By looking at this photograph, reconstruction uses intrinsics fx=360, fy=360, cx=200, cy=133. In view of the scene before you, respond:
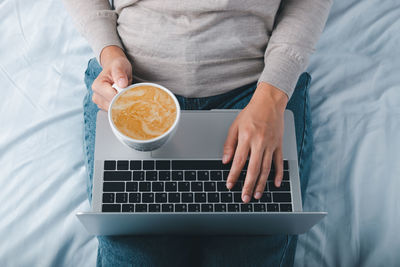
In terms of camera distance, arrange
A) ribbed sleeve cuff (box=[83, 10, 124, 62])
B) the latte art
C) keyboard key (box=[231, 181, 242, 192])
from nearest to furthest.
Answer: the latte art
keyboard key (box=[231, 181, 242, 192])
ribbed sleeve cuff (box=[83, 10, 124, 62])

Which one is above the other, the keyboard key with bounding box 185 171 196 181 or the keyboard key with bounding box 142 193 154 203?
the keyboard key with bounding box 185 171 196 181

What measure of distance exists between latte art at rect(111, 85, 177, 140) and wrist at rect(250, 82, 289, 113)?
24 cm

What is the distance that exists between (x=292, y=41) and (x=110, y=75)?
0.45 metres

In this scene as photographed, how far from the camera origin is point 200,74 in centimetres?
90

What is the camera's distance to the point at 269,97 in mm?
844

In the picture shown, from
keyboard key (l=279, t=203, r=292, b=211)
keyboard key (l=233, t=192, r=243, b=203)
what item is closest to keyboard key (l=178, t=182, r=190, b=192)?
keyboard key (l=233, t=192, r=243, b=203)

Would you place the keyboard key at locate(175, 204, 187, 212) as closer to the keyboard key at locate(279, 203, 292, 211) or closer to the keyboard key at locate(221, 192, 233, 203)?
the keyboard key at locate(221, 192, 233, 203)

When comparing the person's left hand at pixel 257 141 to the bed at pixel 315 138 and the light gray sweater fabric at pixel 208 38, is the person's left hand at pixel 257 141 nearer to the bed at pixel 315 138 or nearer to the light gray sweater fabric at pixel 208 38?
the light gray sweater fabric at pixel 208 38

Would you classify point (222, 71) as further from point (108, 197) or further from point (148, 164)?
point (108, 197)

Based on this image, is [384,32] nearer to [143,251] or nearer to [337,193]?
[337,193]

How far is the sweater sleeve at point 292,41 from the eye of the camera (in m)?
0.87

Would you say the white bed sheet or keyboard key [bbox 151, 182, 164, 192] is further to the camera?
the white bed sheet

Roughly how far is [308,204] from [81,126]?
2.39 ft

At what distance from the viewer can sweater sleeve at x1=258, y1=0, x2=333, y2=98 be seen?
0.87m
